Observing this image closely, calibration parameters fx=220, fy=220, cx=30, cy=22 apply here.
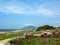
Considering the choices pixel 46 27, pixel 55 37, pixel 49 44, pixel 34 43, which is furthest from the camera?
pixel 46 27

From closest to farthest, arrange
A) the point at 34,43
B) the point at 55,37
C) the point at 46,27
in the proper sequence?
the point at 34,43
the point at 55,37
the point at 46,27

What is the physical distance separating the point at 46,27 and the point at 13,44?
29.0 meters

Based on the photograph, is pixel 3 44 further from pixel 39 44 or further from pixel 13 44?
pixel 39 44

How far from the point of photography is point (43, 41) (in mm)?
15406

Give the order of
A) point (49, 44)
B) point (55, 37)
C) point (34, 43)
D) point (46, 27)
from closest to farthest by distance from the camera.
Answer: point (49, 44) < point (34, 43) < point (55, 37) < point (46, 27)

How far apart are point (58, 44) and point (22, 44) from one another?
2.46 meters

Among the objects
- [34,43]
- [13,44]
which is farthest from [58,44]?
[13,44]

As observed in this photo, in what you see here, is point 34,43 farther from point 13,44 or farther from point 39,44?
point 13,44

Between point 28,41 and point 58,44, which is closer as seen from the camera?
point 58,44

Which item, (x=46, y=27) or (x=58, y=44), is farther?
(x=46, y=27)

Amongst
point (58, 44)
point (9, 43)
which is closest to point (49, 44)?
point (58, 44)

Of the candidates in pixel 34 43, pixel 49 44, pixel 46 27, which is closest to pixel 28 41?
pixel 34 43

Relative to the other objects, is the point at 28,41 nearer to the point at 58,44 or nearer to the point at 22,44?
the point at 22,44

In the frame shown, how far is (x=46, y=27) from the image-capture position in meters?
43.5
